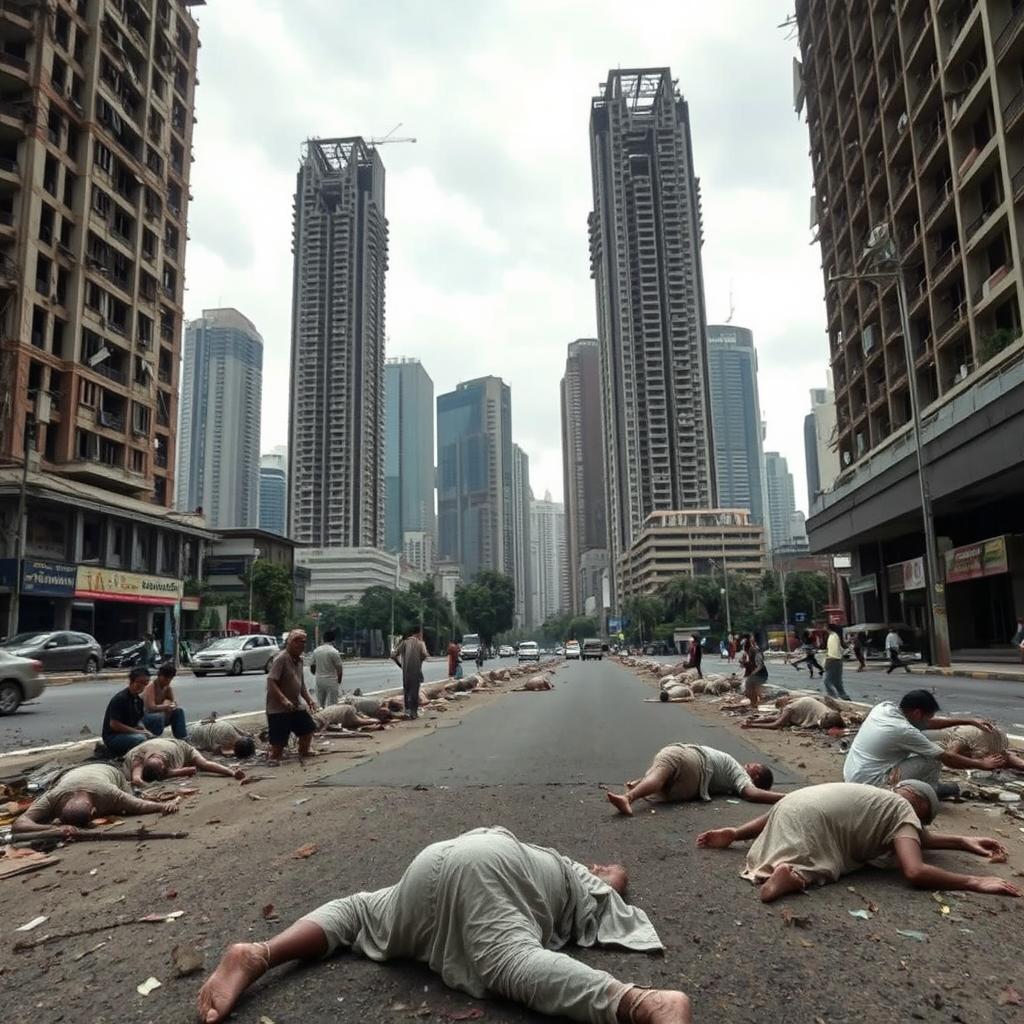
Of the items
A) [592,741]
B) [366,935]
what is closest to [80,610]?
[592,741]

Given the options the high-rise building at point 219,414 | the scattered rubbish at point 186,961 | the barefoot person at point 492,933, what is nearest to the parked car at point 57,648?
the scattered rubbish at point 186,961

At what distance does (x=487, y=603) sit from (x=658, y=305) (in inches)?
2912

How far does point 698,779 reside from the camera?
677 centimetres

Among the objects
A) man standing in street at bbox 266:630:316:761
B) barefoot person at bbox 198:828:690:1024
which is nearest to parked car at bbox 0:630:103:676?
man standing in street at bbox 266:630:316:761

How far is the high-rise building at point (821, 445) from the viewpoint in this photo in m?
58.3

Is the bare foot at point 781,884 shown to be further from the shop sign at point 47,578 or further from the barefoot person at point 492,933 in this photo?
the shop sign at point 47,578

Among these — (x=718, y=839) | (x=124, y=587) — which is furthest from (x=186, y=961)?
(x=124, y=587)

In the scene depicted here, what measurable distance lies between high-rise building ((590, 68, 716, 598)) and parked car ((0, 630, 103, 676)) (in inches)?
5103

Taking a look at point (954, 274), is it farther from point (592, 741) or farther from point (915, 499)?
point (592, 741)

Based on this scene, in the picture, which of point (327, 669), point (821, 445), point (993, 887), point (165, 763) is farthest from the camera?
point (821, 445)

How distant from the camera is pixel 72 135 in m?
47.3

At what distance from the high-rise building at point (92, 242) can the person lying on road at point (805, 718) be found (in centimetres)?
4124

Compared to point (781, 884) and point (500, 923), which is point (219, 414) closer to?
point (781, 884)

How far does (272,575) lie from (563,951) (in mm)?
69724
